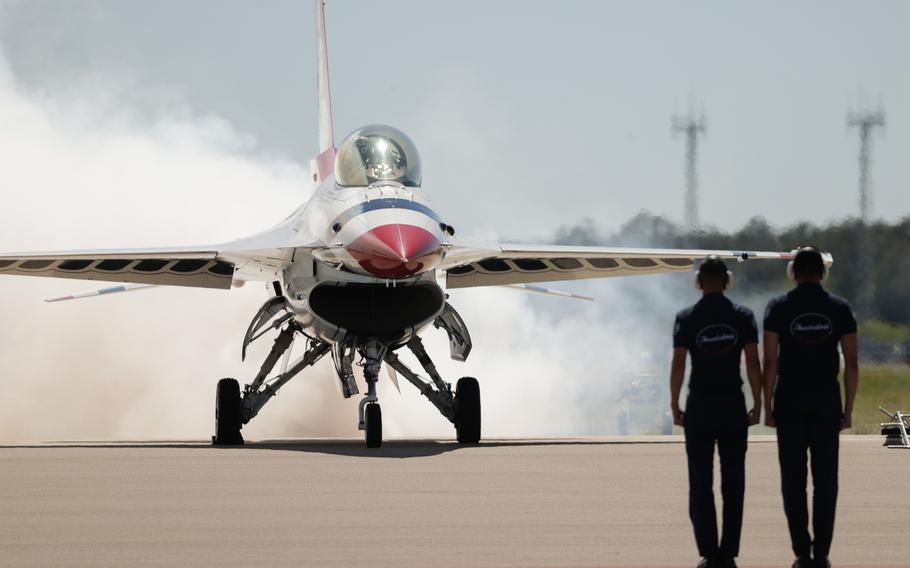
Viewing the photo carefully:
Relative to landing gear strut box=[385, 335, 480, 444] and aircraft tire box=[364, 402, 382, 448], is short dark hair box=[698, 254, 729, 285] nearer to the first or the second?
aircraft tire box=[364, 402, 382, 448]

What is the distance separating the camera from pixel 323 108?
1196 inches

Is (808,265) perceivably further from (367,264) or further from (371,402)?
(371,402)

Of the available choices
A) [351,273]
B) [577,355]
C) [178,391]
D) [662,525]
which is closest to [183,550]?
[662,525]

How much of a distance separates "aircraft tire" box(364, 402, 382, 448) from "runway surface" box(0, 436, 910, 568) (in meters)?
1.18

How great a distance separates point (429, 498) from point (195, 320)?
23705 millimetres

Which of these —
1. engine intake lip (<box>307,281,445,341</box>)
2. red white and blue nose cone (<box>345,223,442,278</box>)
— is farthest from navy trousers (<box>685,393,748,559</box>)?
engine intake lip (<box>307,281,445,341</box>)

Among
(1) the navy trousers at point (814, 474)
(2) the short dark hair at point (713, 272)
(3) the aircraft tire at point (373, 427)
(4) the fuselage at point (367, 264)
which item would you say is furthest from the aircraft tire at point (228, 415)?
(1) the navy trousers at point (814, 474)

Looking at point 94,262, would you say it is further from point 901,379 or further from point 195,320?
point 901,379

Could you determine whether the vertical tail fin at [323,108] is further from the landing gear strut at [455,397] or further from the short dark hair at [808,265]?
the short dark hair at [808,265]

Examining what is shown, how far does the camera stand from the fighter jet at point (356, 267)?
19.5 meters

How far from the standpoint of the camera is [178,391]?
35.0 meters

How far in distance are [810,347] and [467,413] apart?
13.5 metres

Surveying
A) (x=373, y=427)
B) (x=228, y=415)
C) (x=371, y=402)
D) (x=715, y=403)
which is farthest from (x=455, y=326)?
(x=715, y=403)

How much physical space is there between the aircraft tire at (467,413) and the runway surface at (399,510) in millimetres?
3047
